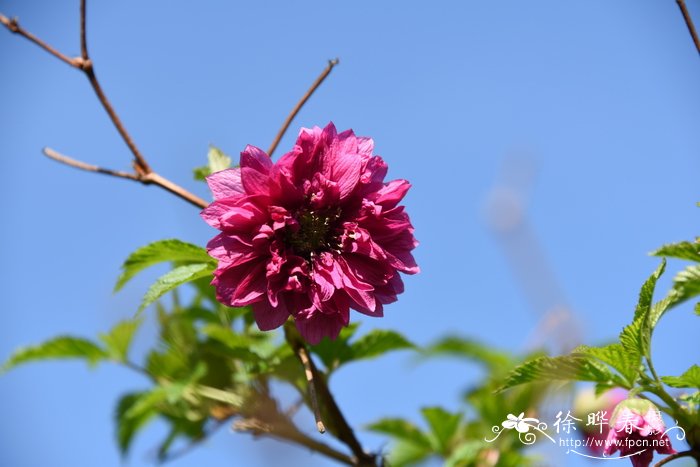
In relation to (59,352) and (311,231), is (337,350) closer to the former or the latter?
(311,231)

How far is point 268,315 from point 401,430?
3.55 feet

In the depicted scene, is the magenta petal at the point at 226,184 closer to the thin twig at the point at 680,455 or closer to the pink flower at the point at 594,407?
the thin twig at the point at 680,455

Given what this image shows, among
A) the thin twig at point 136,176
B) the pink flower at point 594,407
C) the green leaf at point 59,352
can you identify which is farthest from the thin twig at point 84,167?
the pink flower at point 594,407

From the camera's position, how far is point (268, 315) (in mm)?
2062

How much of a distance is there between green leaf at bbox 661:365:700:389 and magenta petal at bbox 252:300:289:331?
1047 mm

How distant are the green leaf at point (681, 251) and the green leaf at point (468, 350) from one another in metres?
1.67

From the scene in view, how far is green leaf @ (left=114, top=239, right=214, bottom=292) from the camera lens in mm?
2188

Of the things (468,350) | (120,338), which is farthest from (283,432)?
(468,350)

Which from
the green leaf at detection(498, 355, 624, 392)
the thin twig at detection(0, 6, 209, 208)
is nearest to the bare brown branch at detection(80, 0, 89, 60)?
the thin twig at detection(0, 6, 209, 208)

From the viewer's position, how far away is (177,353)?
9.61 feet

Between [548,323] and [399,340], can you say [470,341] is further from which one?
[548,323]

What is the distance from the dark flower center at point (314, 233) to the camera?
7.09ft

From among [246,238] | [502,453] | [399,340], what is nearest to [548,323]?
[399,340]

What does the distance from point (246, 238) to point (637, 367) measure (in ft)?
3.67
